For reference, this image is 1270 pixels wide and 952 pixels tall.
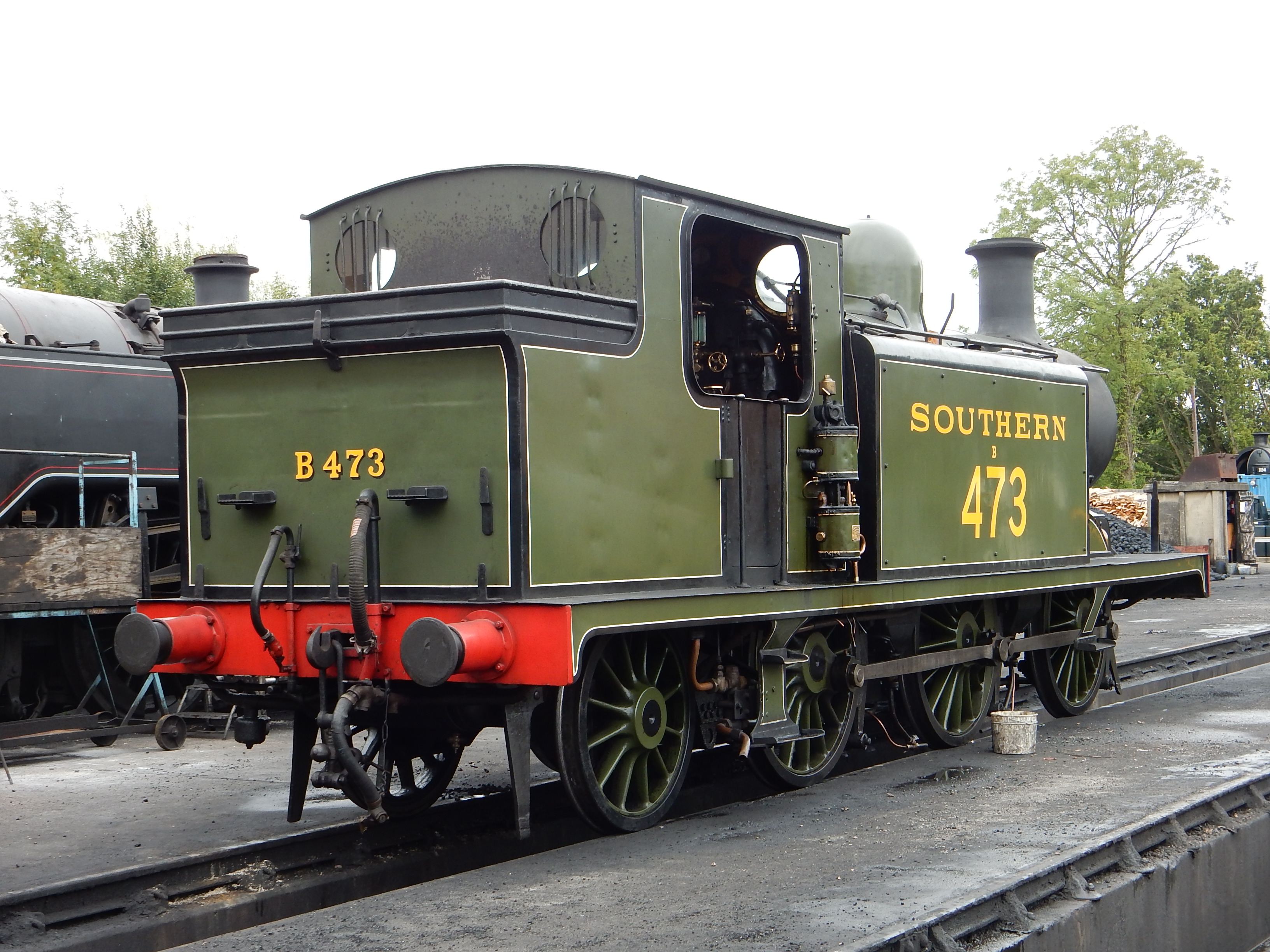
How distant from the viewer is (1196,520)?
27.4 m

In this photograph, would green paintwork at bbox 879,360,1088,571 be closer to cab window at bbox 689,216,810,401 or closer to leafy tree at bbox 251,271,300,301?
cab window at bbox 689,216,810,401

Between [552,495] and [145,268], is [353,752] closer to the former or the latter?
[552,495]

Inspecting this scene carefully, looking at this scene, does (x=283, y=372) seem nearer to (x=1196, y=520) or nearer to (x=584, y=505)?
(x=584, y=505)

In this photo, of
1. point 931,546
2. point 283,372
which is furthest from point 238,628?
point 931,546

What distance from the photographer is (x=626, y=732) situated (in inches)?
242

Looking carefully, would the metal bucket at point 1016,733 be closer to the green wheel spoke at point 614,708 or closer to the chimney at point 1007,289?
the green wheel spoke at point 614,708

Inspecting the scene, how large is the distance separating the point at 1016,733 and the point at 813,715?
1.42m

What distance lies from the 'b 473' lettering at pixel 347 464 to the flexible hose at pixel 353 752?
0.94 m

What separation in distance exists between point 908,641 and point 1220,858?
2.66 m

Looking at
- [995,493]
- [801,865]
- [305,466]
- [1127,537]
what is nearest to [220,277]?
[305,466]

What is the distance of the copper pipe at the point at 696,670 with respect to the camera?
6453 mm

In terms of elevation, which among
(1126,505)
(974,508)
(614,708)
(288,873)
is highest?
(1126,505)

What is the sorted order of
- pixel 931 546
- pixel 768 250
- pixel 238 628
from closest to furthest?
pixel 238 628 < pixel 768 250 < pixel 931 546

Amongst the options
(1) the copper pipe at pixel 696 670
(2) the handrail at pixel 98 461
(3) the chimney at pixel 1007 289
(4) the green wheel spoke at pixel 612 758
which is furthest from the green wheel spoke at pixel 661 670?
(3) the chimney at pixel 1007 289
